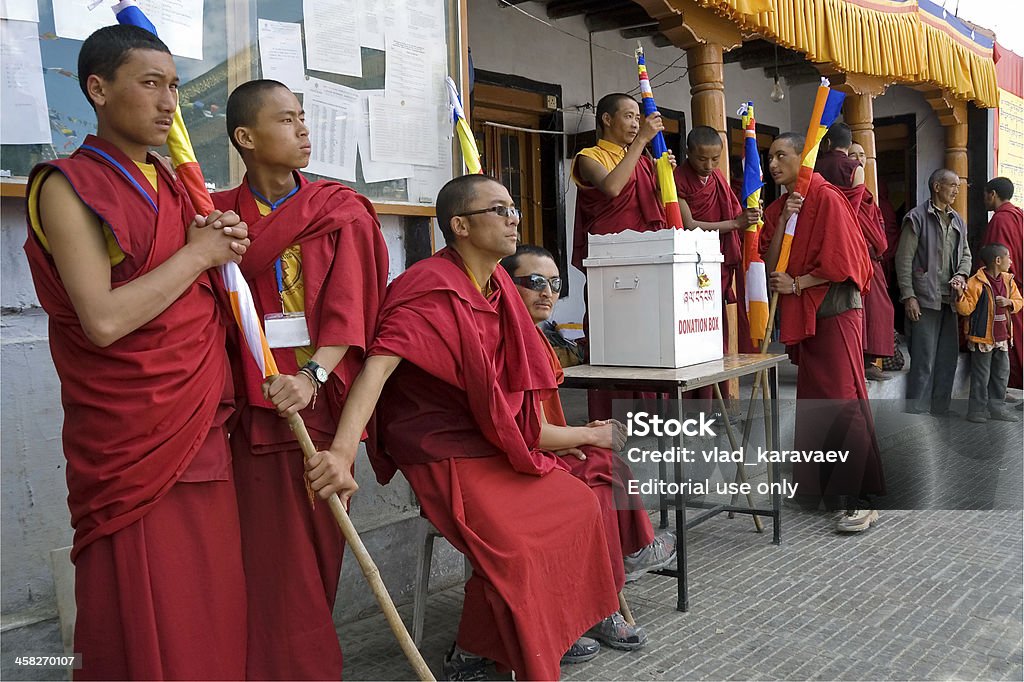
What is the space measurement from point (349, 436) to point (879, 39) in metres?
6.55

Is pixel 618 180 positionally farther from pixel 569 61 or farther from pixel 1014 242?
pixel 1014 242

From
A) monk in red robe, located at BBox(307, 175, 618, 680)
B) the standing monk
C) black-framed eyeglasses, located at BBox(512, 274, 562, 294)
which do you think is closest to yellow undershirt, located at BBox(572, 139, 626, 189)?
the standing monk

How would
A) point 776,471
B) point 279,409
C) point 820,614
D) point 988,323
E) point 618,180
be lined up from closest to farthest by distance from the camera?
1. point 279,409
2. point 820,614
3. point 776,471
4. point 618,180
5. point 988,323

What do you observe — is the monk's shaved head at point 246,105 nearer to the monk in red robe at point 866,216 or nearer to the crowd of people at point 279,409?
the crowd of people at point 279,409

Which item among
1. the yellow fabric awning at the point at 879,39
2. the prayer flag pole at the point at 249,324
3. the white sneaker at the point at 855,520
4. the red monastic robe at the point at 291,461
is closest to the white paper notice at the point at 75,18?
the prayer flag pole at the point at 249,324

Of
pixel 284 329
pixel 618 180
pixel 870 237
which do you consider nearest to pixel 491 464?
pixel 284 329

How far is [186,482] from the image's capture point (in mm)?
1888

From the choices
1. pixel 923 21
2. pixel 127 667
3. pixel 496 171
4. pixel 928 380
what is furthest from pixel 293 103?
pixel 923 21

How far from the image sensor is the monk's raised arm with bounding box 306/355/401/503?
2049 mm

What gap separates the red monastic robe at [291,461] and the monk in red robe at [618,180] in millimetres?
2074

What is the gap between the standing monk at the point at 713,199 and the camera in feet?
15.3

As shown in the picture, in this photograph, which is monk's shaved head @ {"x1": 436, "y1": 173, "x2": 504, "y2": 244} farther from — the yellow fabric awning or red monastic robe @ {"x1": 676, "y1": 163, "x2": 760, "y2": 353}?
the yellow fabric awning

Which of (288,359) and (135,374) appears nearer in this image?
(135,374)

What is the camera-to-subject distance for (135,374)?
1764mm
